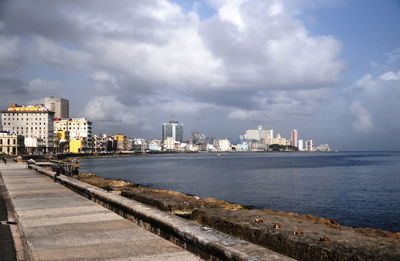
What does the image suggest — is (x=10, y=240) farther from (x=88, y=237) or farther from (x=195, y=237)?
(x=195, y=237)

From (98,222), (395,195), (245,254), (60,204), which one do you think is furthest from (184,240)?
(395,195)

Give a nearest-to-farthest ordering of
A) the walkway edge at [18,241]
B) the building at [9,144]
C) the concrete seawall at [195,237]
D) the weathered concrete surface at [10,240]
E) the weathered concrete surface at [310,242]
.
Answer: the concrete seawall at [195,237]
the weathered concrete surface at [310,242]
the walkway edge at [18,241]
the weathered concrete surface at [10,240]
the building at [9,144]

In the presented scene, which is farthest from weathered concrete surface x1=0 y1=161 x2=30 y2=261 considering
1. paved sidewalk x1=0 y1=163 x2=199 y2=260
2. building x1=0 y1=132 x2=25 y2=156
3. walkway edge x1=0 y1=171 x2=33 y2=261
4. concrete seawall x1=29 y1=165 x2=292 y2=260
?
building x1=0 y1=132 x2=25 y2=156

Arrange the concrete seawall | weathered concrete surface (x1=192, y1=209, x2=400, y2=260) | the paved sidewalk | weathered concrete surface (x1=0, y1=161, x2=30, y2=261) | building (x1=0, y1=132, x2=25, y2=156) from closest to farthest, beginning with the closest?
the concrete seawall, weathered concrete surface (x1=192, y1=209, x2=400, y2=260), the paved sidewalk, weathered concrete surface (x1=0, y1=161, x2=30, y2=261), building (x1=0, y1=132, x2=25, y2=156)

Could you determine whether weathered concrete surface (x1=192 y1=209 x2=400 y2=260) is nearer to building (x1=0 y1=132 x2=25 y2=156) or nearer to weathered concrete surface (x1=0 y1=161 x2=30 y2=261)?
weathered concrete surface (x1=0 y1=161 x2=30 y2=261)

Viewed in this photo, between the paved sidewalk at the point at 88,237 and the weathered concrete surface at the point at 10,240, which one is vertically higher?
the paved sidewalk at the point at 88,237

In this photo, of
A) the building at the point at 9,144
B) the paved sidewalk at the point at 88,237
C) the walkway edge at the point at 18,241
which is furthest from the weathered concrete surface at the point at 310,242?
the building at the point at 9,144

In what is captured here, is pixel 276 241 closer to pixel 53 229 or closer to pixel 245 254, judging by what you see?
pixel 245 254

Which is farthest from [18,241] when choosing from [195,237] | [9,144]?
[9,144]

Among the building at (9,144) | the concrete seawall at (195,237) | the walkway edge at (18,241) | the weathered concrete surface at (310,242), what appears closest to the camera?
the concrete seawall at (195,237)

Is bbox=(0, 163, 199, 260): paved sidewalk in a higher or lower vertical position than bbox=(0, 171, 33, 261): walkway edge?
higher

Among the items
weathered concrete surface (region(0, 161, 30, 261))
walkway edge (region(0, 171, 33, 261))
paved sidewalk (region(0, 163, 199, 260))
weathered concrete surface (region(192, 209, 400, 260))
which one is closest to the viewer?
weathered concrete surface (region(192, 209, 400, 260))

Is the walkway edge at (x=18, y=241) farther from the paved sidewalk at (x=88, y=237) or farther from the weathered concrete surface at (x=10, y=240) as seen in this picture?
the paved sidewalk at (x=88, y=237)

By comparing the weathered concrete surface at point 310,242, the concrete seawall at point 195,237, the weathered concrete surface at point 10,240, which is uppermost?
the concrete seawall at point 195,237
